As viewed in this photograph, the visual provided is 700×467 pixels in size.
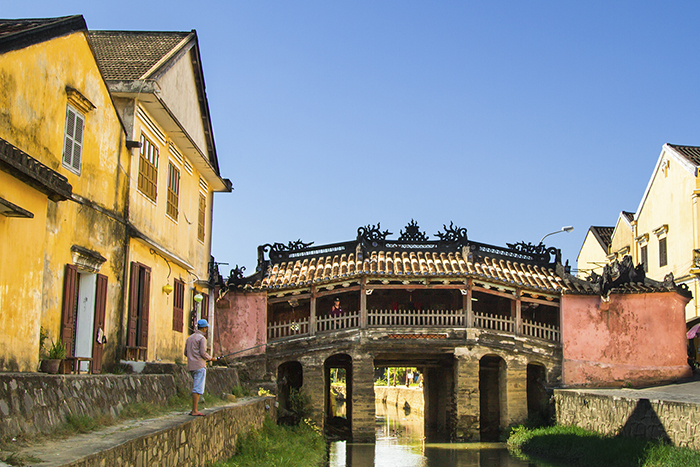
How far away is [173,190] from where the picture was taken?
683 inches

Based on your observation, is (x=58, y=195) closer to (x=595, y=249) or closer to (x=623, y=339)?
(x=623, y=339)

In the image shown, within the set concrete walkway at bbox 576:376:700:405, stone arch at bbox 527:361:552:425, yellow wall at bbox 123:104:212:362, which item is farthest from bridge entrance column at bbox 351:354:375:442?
concrete walkway at bbox 576:376:700:405

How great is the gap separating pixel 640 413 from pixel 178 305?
35.4ft

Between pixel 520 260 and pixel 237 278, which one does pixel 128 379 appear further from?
pixel 520 260

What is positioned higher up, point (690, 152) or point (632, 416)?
point (690, 152)

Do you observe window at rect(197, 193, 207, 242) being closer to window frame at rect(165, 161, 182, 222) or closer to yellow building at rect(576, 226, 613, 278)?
window frame at rect(165, 161, 182, 222)

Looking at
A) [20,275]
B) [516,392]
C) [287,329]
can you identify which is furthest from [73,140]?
[516,392]

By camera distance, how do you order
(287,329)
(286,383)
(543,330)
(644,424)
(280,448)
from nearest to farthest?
(280,448) → (644,424) → (287,329) → (543,330) → (286,383)

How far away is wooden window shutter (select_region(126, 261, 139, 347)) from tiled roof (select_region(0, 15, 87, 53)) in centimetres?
464

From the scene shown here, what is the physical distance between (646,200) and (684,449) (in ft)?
65.3

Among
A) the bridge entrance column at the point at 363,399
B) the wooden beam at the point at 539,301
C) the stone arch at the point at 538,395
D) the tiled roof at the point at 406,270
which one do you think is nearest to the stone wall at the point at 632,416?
the stone arch at the point at 538,395

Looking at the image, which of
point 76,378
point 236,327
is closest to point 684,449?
point 76,378

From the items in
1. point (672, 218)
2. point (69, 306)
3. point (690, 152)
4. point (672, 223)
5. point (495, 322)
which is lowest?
point (69, 306)

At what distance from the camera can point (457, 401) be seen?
74.7 feet
